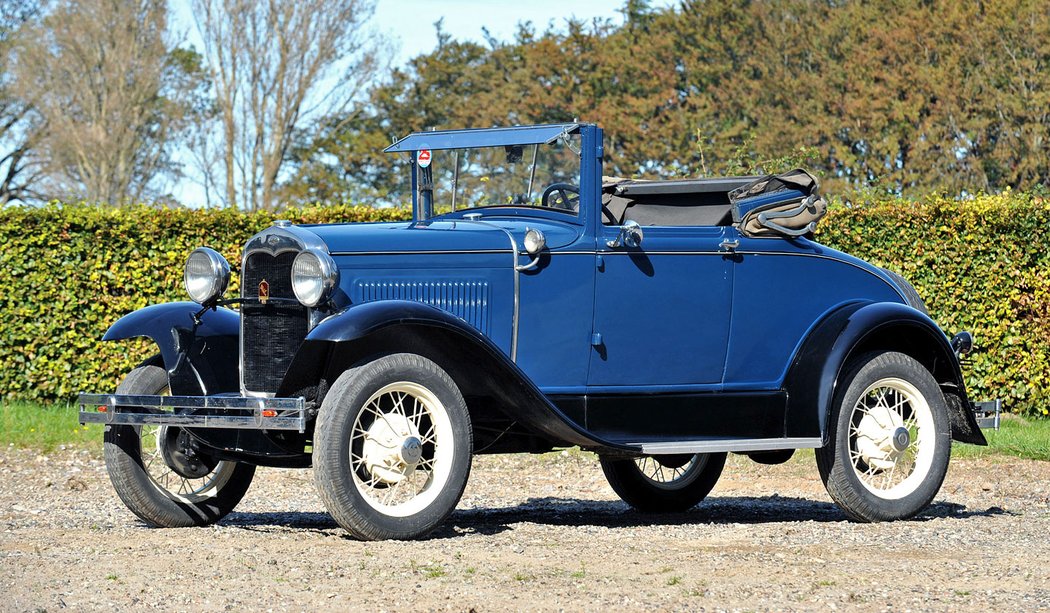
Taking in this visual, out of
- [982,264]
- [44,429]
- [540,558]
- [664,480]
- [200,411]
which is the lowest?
[44,429]

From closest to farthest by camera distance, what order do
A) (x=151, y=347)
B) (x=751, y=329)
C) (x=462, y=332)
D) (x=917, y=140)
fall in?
(x=462, y=332) < (x=751, y=329) < (x=151, y=347) < (x=917, y=140)

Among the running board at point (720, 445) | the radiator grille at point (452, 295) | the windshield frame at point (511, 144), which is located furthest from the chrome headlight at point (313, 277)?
the running board at point (720, 445)

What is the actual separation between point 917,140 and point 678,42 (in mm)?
8492

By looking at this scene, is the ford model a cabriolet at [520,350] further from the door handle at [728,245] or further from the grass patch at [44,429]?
the grass patch at [44,429]

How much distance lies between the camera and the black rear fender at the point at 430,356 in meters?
5.56

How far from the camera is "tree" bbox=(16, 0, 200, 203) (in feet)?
95.6

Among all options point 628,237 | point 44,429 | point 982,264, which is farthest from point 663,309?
point 44,429

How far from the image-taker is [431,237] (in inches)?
245

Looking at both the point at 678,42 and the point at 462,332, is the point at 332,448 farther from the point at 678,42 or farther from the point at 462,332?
the point at 678,42

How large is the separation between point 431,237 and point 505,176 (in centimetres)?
85

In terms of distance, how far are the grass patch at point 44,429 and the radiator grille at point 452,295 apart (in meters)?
5.05

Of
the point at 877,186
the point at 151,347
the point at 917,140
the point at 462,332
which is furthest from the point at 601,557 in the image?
the point at 917,140

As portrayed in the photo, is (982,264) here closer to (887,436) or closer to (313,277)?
(887,436)

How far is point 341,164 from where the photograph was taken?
35.5 metres
